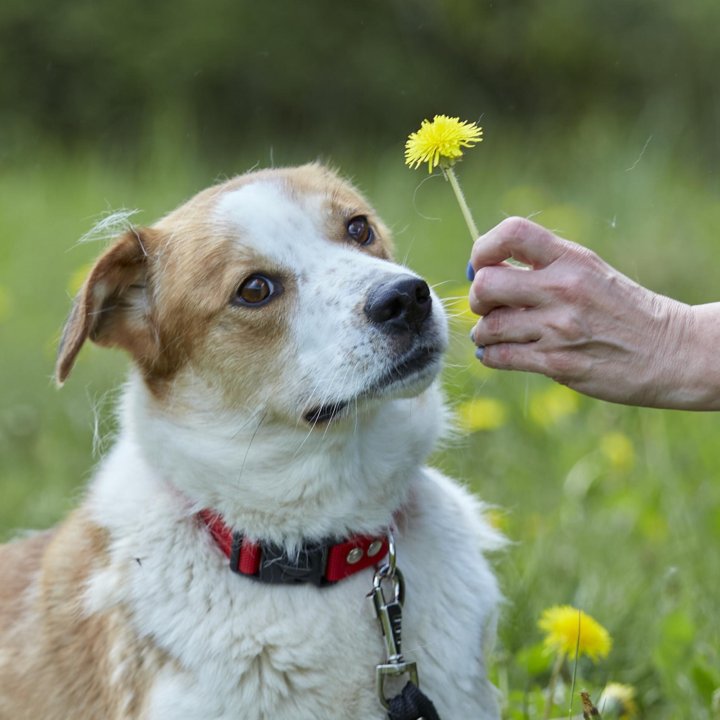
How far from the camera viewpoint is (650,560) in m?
4.28

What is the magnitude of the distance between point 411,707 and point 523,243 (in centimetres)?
107

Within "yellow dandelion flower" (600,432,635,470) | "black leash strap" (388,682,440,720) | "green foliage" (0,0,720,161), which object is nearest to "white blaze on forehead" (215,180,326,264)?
"black leash strap" (388,682,440,720)

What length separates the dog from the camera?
2.86 meters

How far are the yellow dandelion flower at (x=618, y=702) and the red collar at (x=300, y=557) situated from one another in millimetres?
768

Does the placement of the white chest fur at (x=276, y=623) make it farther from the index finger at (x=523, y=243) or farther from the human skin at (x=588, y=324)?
the index finger at (x=523, y=243)

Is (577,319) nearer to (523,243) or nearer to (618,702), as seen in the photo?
(523,243)

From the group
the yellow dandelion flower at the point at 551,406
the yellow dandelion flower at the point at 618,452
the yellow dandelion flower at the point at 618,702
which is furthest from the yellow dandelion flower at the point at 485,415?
the yellow dandelion flower at the point at 618,702

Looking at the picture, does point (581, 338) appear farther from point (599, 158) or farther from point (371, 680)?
point (599, 158)

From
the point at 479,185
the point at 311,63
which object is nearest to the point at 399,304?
the point at 479,185

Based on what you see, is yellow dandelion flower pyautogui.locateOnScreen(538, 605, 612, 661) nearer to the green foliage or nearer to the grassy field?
the grassy field

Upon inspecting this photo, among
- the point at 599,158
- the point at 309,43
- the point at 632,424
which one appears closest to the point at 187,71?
the point at 309,43

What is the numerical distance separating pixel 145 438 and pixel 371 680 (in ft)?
2.69

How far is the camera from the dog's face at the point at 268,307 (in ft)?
9.27

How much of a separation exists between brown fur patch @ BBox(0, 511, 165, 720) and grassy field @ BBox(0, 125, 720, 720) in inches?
14.9
